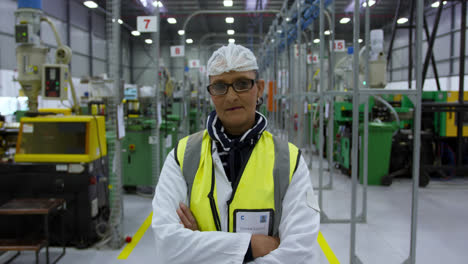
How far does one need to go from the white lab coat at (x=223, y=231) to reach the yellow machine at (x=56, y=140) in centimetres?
222

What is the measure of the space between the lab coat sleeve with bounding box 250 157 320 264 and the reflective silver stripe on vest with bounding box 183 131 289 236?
30mm

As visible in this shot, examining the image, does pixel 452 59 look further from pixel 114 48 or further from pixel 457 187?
pixel 114 48

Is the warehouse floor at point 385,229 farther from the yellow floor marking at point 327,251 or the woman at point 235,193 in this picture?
the woman at point 235,193

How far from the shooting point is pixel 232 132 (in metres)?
1.44

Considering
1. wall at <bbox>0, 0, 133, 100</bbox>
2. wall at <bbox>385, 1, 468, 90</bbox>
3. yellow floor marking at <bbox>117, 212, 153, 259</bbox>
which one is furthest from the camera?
wall at <bbox>385, 1, 468, 90</bbox>

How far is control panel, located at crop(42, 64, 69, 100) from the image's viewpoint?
3.51 m

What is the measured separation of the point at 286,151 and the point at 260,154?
12cm

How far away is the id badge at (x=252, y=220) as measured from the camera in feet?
4.20

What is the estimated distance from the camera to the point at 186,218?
1294 mm

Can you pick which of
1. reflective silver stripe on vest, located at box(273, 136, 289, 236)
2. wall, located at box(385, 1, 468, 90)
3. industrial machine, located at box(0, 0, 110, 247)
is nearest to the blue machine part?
industrial machine, located at box(0, 0, 110, 247)

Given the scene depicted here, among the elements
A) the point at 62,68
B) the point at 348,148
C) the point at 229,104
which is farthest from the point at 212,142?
the point at 348,148

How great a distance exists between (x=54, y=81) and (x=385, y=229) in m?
4.22

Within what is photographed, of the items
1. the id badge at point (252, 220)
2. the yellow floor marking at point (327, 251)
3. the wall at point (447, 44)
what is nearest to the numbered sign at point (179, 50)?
the yellow floor marking at point (327, 251)

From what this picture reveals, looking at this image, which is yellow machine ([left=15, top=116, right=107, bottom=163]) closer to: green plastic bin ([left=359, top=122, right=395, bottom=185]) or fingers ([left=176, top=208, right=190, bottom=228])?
fingers ([left=176, top=208, right=190, bottom=228])
